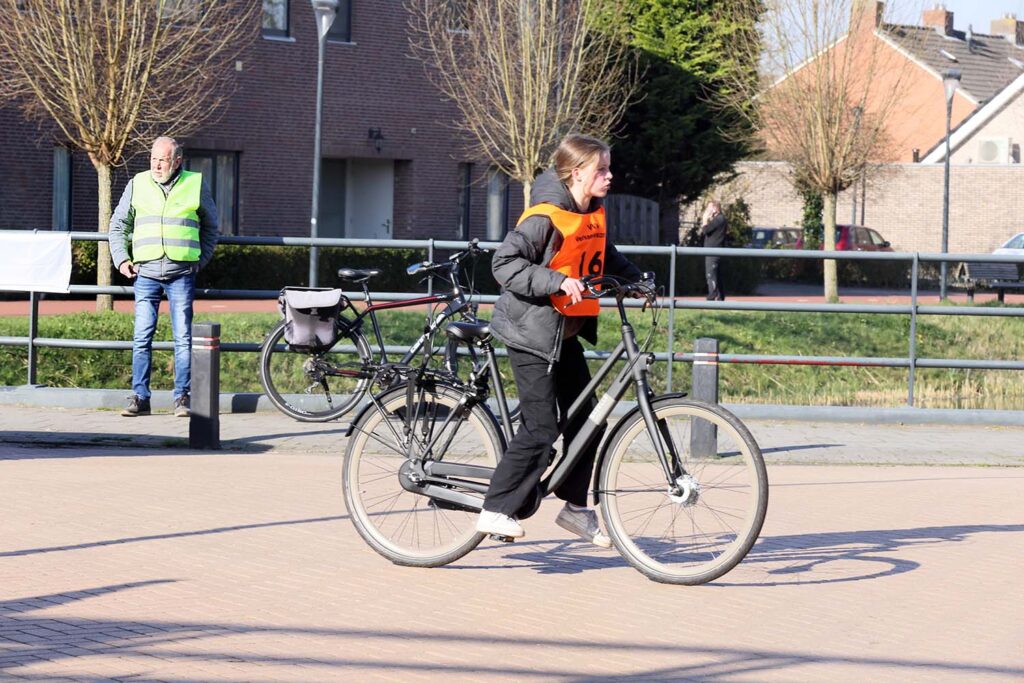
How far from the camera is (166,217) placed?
10656 mm

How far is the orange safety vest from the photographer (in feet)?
19.7

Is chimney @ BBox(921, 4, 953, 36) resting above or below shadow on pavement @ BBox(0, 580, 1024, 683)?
above

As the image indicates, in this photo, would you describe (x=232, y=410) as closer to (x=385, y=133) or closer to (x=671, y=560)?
(x=671, y=560)

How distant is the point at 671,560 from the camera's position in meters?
6.12

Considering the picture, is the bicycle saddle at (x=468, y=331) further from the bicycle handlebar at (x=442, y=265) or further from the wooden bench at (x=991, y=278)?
the wooden bench at (x=991, y=278)

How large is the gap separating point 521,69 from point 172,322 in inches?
640

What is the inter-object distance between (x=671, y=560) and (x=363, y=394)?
17.3 feet

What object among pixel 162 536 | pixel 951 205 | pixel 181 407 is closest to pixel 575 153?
pixel 162 536

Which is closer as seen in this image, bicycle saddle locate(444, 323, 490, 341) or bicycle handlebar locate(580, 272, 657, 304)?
bicycle handlebar locate(580, 272, 657, 304)

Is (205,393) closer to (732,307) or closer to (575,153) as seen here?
(732,307)

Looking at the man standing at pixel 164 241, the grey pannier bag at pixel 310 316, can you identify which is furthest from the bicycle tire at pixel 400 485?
the man standing at pixel 164 241

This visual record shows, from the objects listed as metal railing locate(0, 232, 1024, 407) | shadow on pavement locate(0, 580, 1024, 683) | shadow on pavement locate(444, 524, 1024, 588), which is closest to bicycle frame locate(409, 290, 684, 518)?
shadow on pavement locate(444, 524, 1024, 588)

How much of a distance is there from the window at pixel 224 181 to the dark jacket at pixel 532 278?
2260cm

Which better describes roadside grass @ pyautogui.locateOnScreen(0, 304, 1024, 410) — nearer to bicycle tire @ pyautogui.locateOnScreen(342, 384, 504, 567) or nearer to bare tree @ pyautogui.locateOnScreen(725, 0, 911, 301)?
bicycle tire @ pyautogui.locateOnScreen(342, 384, 504, 567)
